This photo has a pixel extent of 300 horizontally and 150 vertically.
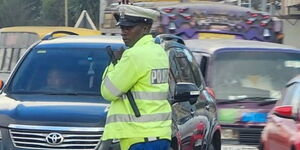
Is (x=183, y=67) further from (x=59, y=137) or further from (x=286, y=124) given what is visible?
(x=59, y=137)

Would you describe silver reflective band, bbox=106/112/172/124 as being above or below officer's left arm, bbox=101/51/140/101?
below

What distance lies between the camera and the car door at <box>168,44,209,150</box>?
329 inches

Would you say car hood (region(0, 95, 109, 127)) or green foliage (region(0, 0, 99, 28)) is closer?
car hood (region(0, 95, 109, 127))

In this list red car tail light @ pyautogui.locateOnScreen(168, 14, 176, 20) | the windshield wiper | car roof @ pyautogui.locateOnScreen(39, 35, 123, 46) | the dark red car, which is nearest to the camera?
the dark red car

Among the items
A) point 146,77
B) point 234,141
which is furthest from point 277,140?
point 146,77

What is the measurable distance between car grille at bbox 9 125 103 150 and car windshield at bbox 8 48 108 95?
3.00 ft

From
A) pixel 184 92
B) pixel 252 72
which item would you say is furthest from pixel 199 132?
pixel 252 72

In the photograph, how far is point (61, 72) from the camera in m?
9.07

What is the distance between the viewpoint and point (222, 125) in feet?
37.8

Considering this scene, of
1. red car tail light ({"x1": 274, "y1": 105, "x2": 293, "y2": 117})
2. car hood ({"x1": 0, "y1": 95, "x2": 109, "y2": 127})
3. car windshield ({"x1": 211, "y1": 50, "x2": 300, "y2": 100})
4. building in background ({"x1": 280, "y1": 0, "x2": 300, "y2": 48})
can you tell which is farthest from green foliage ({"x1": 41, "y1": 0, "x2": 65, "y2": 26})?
car hood ({"x1": 0, "y1": 95, "x2": 109, "y2": 127})

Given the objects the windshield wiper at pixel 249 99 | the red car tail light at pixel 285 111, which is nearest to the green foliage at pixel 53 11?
the windshield wiper at pixel 249 99

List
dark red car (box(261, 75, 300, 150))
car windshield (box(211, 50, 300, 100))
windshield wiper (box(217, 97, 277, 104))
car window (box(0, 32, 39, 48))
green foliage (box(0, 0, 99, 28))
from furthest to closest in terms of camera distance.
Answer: green foliage (box(0, 0, 99, 28)) → car window (box(0, 32, 39, 48)) → car windshield (box(211, 50, 300, 100)) → windshield wiper (box(217, 97, 277, 104)) → dark red car (box(261, 75, 300, 150))

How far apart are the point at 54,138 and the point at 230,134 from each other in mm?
4127

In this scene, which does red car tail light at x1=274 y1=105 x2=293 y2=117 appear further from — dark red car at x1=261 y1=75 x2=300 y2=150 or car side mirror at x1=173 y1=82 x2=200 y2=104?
car side mirror at x1=173 y1=82 x2=200 y2=104
